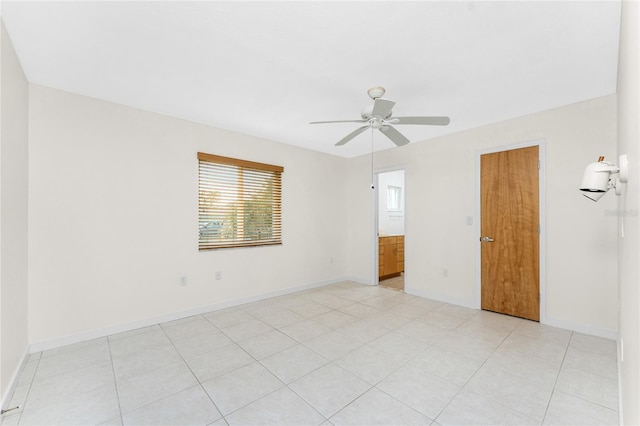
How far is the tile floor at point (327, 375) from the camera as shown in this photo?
1.78m

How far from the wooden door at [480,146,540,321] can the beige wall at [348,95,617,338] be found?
120mm

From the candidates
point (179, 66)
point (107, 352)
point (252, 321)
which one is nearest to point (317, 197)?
point (252, 321)

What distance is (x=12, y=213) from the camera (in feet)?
6.97

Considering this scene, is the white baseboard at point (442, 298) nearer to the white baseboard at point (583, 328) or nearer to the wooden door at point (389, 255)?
the white baseboard at point (583, 328)

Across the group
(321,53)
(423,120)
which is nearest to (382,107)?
(423,120)

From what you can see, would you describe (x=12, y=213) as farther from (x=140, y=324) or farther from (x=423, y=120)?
(x=423, y=120)

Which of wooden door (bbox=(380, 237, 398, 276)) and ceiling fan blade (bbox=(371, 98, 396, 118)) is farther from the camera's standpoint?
wooden door (bbox=(380, 237, 398, 276))

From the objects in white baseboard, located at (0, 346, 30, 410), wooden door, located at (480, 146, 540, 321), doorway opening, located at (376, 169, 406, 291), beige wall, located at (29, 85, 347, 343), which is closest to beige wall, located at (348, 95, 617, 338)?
wooden door, located at (480, 146, 540, 321)

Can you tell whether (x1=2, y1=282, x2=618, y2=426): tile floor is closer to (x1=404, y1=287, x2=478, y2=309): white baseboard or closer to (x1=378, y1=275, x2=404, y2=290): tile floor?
(x1=404, y1=287, x2=478, y2=309): white baseboard

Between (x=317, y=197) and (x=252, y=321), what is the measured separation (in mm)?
2522

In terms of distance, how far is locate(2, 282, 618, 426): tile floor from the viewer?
178cm

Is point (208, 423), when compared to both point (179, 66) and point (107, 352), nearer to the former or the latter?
point (107, 352)

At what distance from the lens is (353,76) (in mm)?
2449

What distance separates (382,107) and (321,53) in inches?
24.5
